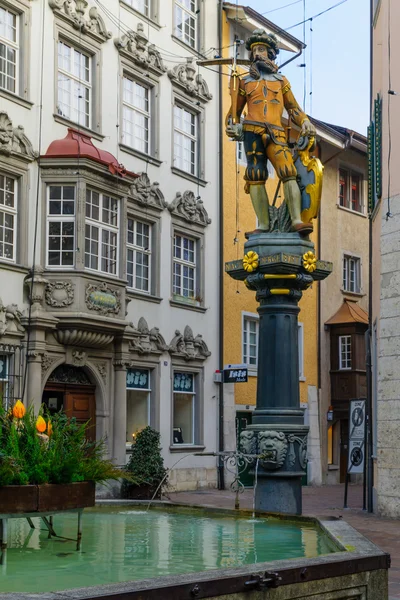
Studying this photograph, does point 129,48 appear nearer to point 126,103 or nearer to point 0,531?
point 126,103

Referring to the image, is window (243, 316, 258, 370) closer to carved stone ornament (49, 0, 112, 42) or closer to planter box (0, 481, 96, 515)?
carved stone ornament (49, 0, 112, 42)

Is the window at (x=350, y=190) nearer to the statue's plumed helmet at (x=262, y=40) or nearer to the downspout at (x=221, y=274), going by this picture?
the downspout at (x=221, y=274)

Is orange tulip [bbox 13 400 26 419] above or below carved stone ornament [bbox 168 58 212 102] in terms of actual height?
below

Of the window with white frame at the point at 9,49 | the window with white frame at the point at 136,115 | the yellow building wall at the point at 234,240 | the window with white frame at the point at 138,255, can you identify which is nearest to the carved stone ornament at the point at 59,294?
the window with white frame at the point at 138,255

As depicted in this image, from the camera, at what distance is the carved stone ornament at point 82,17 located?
71.1 feet

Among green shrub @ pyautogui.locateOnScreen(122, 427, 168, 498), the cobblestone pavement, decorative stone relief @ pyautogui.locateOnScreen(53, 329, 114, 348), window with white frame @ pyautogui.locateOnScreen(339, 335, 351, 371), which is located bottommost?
the cobblestone pavement

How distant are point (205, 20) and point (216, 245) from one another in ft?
19.9

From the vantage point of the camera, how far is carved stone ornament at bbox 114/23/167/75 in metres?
23.8

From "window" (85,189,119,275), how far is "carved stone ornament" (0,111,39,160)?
165 cm

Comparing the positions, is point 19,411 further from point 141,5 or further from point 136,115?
point 141,5

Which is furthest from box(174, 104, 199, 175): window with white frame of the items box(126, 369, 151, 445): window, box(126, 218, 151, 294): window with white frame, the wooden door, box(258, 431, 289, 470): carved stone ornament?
box(258, 431, 289, 470): carved stone ornament

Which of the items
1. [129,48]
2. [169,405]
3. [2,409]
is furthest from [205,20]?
[2,409]

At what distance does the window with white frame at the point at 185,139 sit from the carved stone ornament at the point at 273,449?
15209 millimetres

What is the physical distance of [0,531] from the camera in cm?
629
